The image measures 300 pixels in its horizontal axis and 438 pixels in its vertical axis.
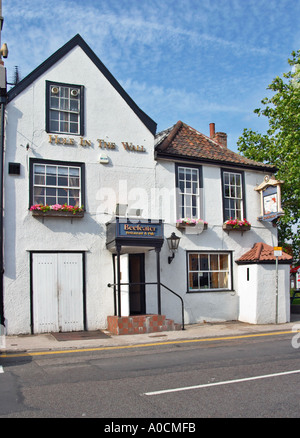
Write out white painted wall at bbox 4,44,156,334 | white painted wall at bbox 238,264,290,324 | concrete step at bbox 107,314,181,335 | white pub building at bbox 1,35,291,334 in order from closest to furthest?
concrete step at bbox 107,314,181,335
white painted wall at bbox 4,44,156,334
white pub building at bbox 1,35,291,334
white painted wall at bbox 238,264,290,324

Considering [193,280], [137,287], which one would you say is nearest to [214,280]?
[193,280]

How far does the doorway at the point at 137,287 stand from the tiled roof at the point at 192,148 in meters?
3.98

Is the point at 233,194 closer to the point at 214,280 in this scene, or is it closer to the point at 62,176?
the point at 214,280

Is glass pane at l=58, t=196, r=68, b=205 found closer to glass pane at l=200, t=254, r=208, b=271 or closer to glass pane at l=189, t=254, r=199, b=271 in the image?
glass pane at l=189, t=254, r=199, b=271

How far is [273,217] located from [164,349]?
8.61 meters

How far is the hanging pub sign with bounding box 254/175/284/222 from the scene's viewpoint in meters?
18.1

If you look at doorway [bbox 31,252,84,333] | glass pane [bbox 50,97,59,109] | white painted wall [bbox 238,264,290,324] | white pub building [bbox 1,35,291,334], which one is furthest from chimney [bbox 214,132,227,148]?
doorway [bbox 31,252,84,333]

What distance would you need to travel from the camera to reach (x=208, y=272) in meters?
17.7

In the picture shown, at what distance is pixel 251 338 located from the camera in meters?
13.4

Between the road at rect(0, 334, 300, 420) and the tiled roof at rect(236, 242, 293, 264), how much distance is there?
5661 mm

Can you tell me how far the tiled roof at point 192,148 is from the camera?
57.3 ft

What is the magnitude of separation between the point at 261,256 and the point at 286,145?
8.48m

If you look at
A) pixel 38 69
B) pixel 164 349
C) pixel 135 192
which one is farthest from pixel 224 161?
pixel 164 349

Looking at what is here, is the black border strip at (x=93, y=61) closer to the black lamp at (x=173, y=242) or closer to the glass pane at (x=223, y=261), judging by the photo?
the black lamp at (x=173, y=242)
